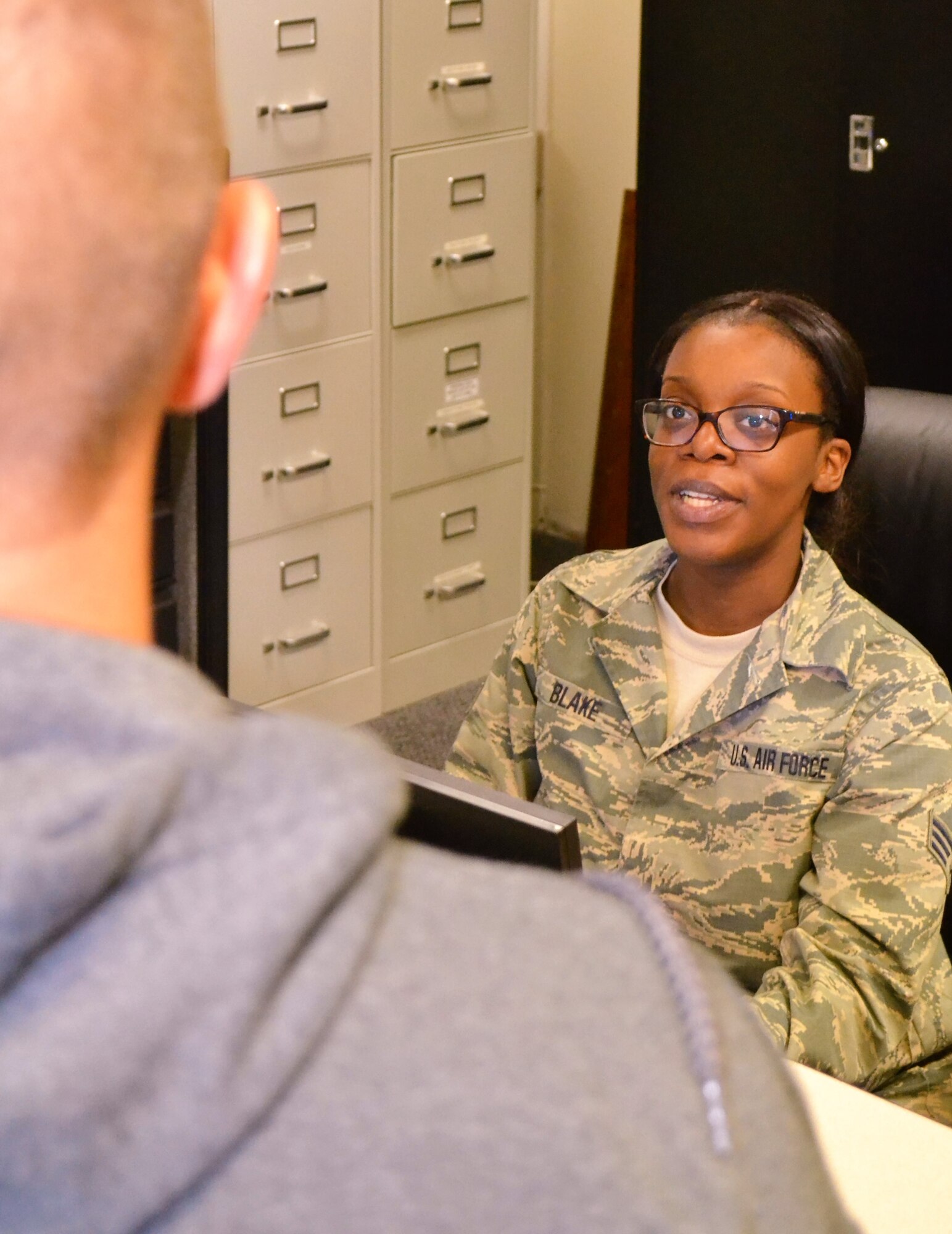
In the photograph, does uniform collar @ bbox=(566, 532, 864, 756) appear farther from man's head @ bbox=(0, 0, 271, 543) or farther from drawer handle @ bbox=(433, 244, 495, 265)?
drawer handle @ bbox=(433, 244, 495, 265)

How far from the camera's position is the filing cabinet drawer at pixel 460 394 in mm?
3463

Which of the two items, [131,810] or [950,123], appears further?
[950,123]

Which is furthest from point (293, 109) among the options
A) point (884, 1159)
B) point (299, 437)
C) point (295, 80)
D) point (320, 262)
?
point (884, 1159)

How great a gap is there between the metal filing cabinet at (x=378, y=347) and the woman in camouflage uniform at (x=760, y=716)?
1.34 m

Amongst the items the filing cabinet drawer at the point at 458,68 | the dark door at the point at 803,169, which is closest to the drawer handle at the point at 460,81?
the filing cabinet drawer at the point at 458,68

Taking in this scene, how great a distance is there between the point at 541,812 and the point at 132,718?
64 cm

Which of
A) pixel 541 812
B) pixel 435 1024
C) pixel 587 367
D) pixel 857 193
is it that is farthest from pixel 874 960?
pixel 587 367

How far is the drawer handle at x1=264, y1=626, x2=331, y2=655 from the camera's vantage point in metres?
3.37

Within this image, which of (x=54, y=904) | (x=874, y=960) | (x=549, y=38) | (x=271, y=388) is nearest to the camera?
(x=54, y=904)

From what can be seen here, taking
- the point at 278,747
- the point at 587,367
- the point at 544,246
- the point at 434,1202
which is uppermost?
the point at 278,747

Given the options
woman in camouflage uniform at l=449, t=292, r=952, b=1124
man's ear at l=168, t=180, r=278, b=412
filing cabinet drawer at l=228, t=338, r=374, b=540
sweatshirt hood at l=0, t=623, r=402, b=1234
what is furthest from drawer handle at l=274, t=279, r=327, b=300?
sweatshirt hood at l=0, t=623, r=402, b=1234

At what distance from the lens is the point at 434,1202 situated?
1.43 feet

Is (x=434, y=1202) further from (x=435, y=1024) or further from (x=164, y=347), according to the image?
(x=164, y=347)

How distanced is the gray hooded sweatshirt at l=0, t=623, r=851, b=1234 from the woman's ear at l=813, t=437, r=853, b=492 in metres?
1.32
